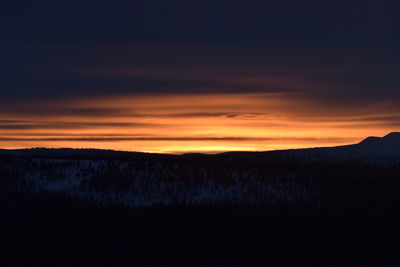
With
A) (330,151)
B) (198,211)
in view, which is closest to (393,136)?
(330,151)

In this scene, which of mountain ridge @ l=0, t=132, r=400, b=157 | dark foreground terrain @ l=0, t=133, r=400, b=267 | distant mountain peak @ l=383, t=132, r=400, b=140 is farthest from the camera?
distant mountain peak @ l=383, t=132, r=400, b=140

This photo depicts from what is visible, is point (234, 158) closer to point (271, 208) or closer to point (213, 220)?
point (271, 208)

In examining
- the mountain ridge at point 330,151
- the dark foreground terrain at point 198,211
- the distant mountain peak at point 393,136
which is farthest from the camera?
the distant mountain peak at point 393,136

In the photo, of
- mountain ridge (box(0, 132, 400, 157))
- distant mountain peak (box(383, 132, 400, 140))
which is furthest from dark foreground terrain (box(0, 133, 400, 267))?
distant mountain peak (box(383, 132, 400, 140))

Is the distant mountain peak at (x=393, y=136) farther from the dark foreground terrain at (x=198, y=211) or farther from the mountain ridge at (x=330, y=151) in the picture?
the dark foreground terrain at (x=198, y=211)

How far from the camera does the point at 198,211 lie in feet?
193

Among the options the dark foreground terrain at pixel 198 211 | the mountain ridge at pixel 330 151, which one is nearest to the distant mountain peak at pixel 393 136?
the mountain ridge at pixel 330 151

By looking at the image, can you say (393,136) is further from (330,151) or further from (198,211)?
(198,211)

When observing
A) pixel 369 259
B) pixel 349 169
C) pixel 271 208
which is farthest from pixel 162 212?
pixel 349 169

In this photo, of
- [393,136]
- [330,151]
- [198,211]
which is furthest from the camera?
[393,136]

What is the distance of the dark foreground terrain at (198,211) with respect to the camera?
42031 millimetres

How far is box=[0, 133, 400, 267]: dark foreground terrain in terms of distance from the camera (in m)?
42.0

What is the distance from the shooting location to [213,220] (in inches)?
2122

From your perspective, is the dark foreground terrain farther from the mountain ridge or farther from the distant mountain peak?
the distant mountain peak
